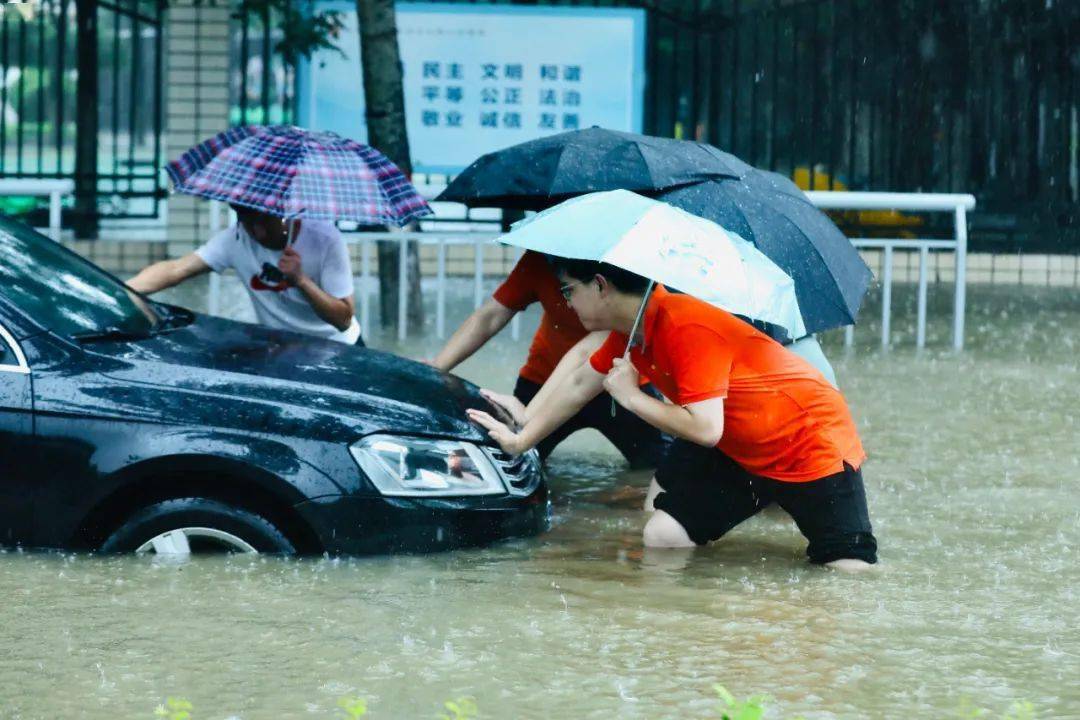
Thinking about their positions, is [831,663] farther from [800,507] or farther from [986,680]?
[800,507]

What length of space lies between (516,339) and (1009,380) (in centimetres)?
345

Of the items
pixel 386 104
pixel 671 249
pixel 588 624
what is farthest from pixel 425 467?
pixel 386 104

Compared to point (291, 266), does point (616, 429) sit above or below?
below

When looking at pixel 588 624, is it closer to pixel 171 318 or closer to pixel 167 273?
pixel 171 318

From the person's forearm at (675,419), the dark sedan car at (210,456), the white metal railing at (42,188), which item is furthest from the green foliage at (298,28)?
the person's forearm at (675,419)

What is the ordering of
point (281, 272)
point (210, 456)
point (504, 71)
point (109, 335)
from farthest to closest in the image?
point (504, 71), point (281, 272), point (109, 335), point (210, 456)

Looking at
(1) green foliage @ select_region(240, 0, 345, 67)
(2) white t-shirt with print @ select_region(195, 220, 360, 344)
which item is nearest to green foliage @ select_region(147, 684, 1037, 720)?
(2) white t-shirt with print @ select_region(195, 220, 360, 344)

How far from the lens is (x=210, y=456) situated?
17.9 feet

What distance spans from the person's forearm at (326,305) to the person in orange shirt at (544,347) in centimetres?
48

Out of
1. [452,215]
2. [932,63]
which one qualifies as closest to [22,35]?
[452,215]

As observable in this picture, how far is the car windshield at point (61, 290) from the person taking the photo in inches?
231

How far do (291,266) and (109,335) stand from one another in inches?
50.7

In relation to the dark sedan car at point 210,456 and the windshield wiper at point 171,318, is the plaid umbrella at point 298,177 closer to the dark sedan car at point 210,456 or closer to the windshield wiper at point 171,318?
the windshield wiper at point 171,318

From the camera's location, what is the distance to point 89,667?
4.77m
